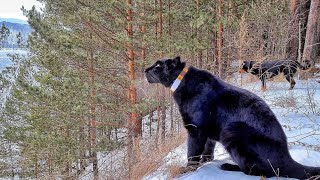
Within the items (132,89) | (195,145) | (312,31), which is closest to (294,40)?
(312,31)

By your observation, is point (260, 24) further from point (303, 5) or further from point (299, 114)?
point (299, 114)

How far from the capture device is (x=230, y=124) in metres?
3.50

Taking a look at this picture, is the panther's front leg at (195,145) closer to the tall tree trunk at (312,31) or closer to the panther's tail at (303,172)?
the panther's tail at (303,172)

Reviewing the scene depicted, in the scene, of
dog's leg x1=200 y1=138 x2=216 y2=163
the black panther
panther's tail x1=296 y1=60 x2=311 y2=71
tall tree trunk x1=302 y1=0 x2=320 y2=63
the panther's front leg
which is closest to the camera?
the black panther

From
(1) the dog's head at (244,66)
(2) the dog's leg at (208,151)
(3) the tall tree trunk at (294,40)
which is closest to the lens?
(2) the dog's leg at (208,151)

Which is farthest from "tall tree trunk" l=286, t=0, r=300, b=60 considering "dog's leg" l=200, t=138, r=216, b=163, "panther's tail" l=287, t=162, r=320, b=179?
"panther's tail" l=287, t=162, r=320, b=179

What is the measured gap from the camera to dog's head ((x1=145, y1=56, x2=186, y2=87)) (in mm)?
4336

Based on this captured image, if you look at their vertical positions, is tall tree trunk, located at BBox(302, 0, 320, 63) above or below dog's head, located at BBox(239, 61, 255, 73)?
above

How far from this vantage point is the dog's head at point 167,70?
4.34 m

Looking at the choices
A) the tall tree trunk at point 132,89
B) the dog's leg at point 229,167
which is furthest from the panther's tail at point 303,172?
the tall tree trunk at point 132,89

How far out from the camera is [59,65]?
15.8m

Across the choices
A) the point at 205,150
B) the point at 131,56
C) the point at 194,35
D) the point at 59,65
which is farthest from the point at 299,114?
the point at 59,65

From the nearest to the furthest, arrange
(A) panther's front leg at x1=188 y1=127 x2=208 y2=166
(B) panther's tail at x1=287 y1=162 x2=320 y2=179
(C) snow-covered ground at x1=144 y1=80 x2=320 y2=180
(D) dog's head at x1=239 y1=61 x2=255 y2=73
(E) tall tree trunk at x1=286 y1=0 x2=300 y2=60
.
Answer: (B) panther's tail at x1=287 y1=162 x2=320 y2=179 → (C) snow-covered ground at x1=144 y1=80 x2=320 y2=180 → (A) panther's front leg at x1=188 y1=127 x2=208 y2=166 → (D) dog's head at x1=239 y1=61 x2=255 y2=73 → (E) tall tree trunk at x1=286 y1=0 x2=300 y2=60

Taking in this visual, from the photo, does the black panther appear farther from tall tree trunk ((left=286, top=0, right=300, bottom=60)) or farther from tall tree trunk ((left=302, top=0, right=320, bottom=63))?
tall tree trunk ((left=286, top=0, right=300, bottom=60))
